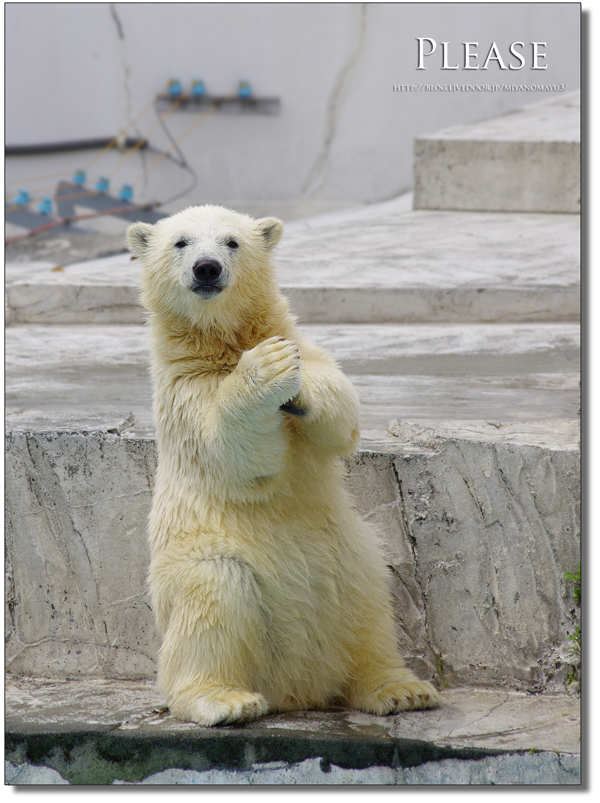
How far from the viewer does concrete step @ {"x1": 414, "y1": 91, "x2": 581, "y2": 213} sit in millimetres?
6516

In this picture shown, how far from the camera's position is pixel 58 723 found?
95.9 inches

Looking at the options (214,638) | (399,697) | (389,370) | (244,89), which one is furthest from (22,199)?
(399,697)

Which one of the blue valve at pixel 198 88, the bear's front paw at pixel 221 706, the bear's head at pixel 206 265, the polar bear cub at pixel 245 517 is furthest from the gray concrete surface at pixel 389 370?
the blue valve at pixel 198 88

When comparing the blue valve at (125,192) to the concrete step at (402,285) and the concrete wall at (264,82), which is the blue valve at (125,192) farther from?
the concrete step at (402,285)

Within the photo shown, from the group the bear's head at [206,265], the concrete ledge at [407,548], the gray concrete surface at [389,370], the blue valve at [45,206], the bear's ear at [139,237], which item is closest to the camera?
the bear's head at [206,265]

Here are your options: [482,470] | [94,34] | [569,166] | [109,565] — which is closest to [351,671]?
[482,470]

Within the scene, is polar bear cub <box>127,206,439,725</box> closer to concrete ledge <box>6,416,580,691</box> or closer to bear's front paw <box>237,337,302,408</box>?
bear's front paw <box>237,337,302,408</box>

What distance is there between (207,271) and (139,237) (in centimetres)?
38

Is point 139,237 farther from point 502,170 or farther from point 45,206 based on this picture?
point 45,206

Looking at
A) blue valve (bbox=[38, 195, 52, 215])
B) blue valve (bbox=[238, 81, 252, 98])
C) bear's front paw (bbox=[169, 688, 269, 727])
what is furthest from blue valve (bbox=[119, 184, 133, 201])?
bear's front paw (bbox=[169, 688, 269, 727])

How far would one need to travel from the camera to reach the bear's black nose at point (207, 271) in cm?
222

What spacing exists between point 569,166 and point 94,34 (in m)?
6.05

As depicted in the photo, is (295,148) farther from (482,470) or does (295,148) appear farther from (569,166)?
(482,470)

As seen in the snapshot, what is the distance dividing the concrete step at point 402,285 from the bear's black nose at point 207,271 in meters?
2.86
